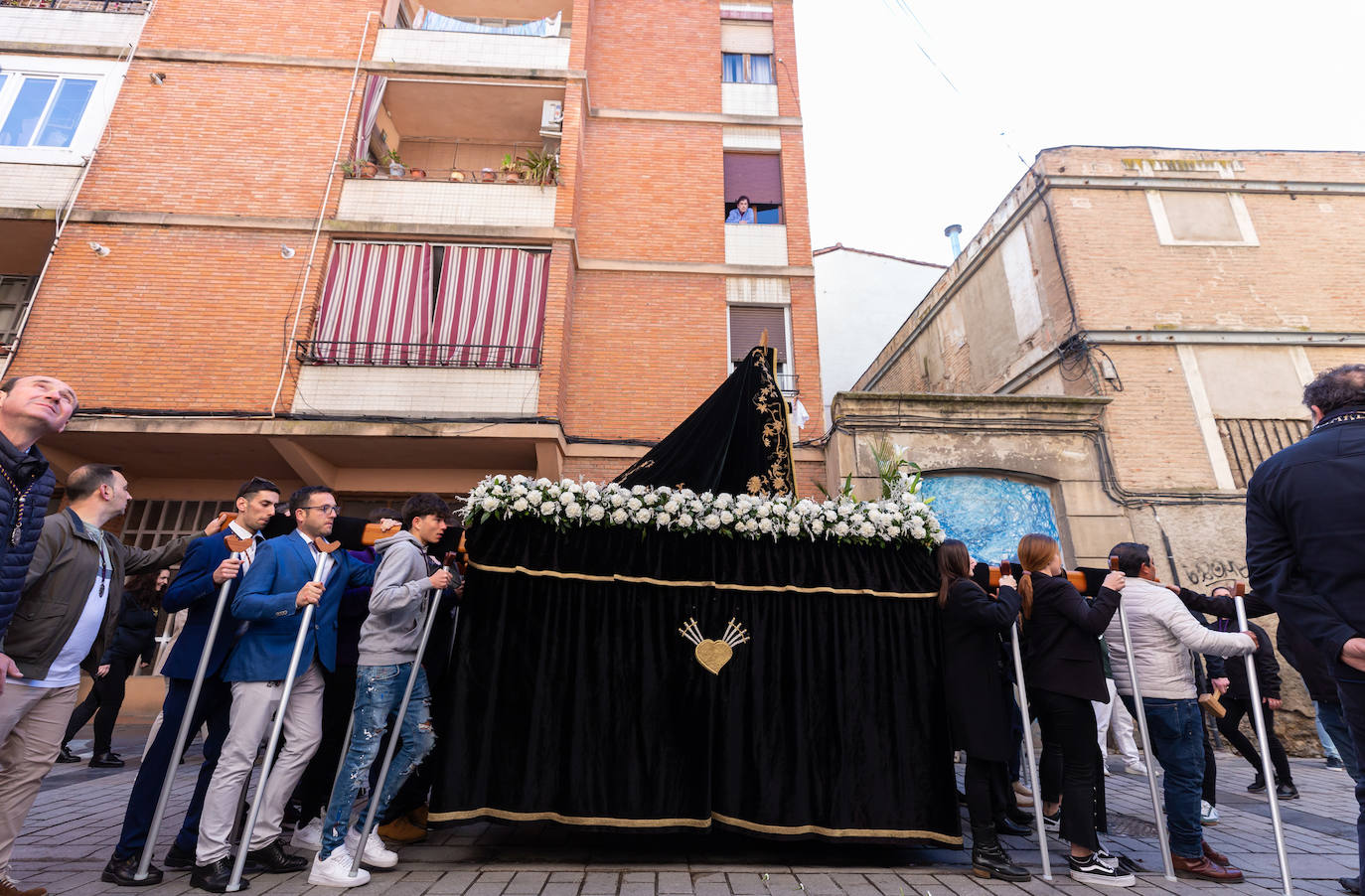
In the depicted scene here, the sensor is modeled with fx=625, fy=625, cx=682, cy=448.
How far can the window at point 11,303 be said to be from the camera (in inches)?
433

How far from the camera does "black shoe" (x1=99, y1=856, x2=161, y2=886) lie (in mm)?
3402

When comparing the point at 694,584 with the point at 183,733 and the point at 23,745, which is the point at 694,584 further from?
the point at 23,745

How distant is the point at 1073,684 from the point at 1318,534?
67.3 inches

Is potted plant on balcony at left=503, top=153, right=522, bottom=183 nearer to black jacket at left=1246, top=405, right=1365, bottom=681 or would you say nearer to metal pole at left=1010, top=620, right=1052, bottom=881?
metal pole at left=1010, top=620, right=1052, bottom=881

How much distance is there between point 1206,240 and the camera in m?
11.4

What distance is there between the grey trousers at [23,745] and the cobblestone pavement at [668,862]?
0.52 meters

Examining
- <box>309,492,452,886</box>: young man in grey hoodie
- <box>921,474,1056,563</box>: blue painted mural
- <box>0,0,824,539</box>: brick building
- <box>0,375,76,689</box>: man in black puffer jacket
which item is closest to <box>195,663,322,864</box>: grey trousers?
<box>309,492,452,886</box>: young man in grey hoodie

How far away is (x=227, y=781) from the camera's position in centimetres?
352

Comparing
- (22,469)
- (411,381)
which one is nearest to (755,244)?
(411,381)

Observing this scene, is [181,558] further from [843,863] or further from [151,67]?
[151,67]

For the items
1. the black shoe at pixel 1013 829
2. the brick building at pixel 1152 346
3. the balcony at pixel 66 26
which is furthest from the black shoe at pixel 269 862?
the balcony at pixel 66 26

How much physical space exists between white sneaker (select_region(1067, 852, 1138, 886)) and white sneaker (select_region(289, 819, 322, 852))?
477cm

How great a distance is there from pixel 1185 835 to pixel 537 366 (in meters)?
9.09

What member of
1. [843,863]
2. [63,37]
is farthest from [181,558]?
[63,37]
